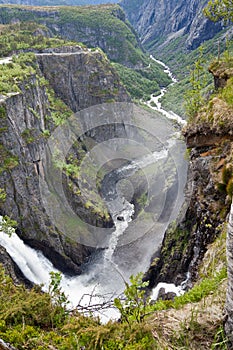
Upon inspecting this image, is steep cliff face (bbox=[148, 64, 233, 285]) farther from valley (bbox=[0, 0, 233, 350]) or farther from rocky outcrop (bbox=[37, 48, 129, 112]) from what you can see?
rocky outcrop (bbox=[37, 48, 129, 112])

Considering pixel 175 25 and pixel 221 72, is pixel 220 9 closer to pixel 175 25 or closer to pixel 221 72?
pixel 221 72

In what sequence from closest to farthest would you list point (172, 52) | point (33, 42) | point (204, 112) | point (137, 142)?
point (204, 112) → point (33, 42) → point (137, 142) → point (172, 52)

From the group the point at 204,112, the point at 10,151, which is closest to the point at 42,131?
the point at 10,151

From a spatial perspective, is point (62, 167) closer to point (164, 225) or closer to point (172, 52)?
point (164, 225)

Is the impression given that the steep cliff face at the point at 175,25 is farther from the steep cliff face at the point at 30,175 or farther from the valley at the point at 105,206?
the steep cliff face at the point at 30,175

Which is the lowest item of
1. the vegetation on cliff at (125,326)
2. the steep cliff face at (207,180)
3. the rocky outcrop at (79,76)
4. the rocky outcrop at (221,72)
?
the vegetation on cliff at (125,326)

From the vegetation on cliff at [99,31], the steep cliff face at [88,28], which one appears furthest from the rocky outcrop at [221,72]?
the steep cliff face at [88,28]
